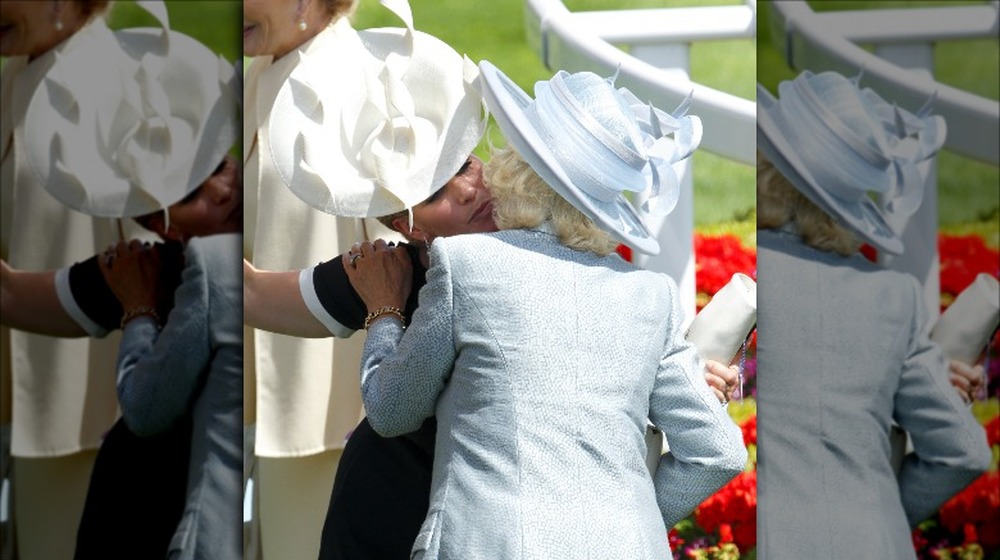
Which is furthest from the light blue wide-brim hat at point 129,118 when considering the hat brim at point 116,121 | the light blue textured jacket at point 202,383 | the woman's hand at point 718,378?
the woman's hand at point 718,378

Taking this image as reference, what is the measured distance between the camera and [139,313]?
3803mm

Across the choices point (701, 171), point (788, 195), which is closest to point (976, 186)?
point (788, 195)

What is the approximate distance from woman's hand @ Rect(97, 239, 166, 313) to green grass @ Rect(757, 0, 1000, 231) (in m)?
→ 1.67

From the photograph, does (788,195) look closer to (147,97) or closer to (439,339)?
(439,339)

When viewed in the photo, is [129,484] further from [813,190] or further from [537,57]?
[813,190]

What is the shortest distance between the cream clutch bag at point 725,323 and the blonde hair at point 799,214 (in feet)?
0.75

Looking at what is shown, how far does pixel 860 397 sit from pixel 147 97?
2.00 metres

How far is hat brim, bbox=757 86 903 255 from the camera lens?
12.8ft

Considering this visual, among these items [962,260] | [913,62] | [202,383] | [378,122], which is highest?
[913,62]

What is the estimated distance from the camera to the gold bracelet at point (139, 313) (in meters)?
3.80

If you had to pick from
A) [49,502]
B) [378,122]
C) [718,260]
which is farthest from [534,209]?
[49,502]

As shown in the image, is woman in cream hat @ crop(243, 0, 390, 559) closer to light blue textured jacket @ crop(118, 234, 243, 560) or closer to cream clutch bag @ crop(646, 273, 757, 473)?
light blue textured jacket @ crop(118, 234, 243, 560)

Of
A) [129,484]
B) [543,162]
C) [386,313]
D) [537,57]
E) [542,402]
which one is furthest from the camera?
[129,484]

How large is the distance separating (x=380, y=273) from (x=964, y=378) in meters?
1.56
